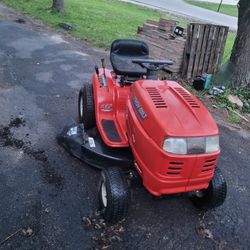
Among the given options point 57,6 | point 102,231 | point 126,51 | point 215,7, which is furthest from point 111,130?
point 215,7

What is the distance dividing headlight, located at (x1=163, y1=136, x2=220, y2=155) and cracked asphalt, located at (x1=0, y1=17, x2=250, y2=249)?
39.1 inches

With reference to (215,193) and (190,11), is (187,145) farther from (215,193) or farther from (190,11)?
(190,11)

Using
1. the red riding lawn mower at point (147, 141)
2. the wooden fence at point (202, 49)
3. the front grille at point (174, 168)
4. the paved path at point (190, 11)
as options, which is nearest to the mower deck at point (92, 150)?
the red riding lawn mower at point (147, 141)

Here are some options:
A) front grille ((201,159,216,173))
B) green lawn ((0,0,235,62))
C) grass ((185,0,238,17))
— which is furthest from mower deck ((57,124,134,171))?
grass ((185,0,238,17))

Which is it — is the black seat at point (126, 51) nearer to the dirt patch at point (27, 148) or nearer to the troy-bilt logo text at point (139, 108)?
the troy-bilt logo text at point (139, 108)

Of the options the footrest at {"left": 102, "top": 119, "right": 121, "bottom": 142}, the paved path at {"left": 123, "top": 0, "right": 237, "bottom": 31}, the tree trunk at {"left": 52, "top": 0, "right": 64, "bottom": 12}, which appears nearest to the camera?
the footrest at {"left": 102, "top": 119, "right": 121, "bottom": 142}

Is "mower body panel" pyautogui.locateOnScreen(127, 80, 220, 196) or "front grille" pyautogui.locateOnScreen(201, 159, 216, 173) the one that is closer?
"mower body panel" pyautogui.locateOnScreen(127, 80, 220, 196)

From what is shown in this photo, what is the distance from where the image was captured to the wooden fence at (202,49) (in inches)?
290

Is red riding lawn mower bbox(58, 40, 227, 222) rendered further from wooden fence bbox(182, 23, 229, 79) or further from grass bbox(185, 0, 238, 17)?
grass bbox(185, 0, 238, 17)

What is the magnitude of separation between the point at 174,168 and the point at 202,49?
5179mm

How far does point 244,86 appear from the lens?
290 inches

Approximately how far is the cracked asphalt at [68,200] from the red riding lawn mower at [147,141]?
0.74 feet

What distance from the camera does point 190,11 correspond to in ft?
68.6

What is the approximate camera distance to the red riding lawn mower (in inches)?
118
